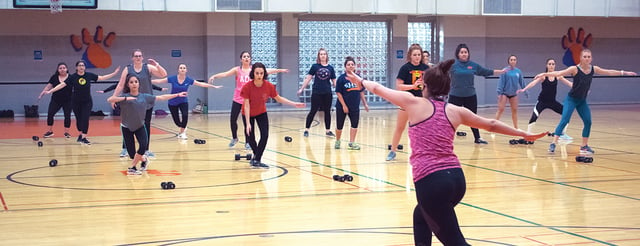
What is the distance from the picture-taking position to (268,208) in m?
9.18

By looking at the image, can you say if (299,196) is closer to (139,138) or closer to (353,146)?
(139,138)

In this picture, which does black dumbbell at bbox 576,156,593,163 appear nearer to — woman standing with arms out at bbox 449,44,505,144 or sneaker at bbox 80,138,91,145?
woman standing with arms out at bbox 449,44,505,144

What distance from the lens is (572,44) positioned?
105ft

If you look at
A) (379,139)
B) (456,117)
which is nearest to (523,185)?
(456,117)

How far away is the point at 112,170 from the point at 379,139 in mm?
6858

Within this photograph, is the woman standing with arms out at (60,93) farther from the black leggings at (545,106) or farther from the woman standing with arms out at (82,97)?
the black leggings at (545,106)

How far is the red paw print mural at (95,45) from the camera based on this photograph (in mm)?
27062

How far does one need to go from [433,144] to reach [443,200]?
0.41 metres

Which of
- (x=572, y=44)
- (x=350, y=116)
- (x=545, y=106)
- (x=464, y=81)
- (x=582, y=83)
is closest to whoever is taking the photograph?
(x=582, y=83)

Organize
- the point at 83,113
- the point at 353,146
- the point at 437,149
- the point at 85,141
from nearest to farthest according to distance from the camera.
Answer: the point at 437,149 < the point at 353,146 < the point at 85,141 < the point at 83,113

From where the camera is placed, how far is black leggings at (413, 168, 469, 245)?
546 centimetres

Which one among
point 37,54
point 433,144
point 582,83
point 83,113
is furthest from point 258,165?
point 37,54

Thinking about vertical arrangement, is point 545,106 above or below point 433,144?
below

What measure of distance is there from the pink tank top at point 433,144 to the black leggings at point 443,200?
0.06 meters
